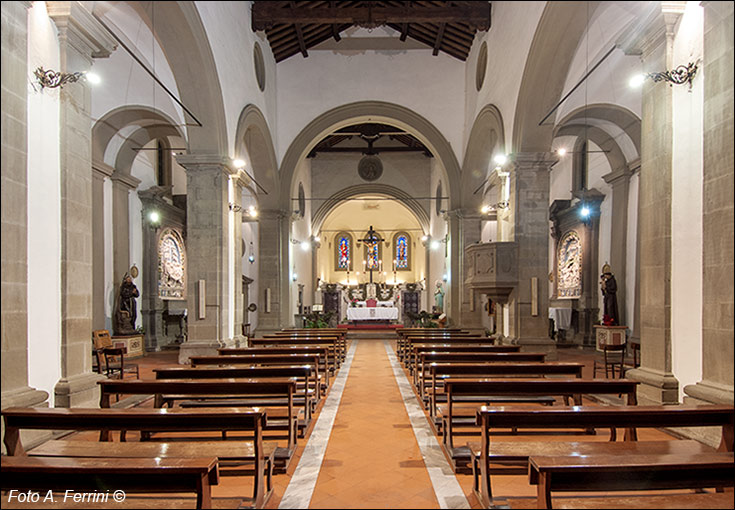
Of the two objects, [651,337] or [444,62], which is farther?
[444,62]

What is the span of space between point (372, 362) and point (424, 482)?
6.77 meters

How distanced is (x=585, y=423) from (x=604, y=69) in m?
8.31

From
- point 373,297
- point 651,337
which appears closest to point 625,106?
point 651,337

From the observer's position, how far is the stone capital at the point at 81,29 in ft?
14.6

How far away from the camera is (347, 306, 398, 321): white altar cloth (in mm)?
20141

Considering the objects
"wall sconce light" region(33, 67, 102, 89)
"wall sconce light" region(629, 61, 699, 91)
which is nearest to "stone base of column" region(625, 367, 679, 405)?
"wall sconce light" region(629, 61, 699, 91)

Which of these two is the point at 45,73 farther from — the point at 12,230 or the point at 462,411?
the point at 462,411

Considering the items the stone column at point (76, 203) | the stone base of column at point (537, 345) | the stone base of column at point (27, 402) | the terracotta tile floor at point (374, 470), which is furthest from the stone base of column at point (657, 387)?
the stone column at point (76, 203)

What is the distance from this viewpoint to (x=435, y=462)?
12.9 feet

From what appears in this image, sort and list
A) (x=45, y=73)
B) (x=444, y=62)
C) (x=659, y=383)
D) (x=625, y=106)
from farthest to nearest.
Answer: (x=444, y=62) < (x=625, y=106) < (x=659, y=383) < (x=45, y=73)

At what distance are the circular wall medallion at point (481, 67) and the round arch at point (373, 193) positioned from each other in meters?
10.7

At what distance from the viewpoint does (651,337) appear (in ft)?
16.1

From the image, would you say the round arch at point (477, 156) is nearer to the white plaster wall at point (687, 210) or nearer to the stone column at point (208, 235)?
the stone column at point (208, 235)

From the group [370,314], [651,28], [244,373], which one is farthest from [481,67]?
[370,314]
